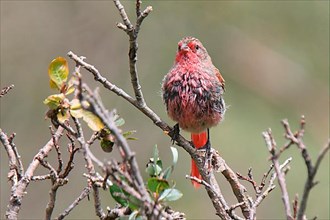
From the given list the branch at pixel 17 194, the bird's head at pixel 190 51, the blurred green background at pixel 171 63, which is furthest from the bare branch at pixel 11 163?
the blurred green background at pixel 171 63

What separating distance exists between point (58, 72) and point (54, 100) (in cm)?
15

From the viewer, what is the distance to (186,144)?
320cm

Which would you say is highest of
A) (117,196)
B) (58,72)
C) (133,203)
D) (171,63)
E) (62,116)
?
(171,63)

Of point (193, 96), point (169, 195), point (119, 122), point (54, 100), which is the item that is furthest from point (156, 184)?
point (193, 96)

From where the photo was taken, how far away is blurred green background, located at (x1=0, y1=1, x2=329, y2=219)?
8297mm

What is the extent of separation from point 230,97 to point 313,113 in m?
1.11

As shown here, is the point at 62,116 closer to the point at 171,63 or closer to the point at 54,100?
the point at 54,100

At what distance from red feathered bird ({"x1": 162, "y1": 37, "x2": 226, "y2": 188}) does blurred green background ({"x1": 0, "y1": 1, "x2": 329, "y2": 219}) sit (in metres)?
3.21

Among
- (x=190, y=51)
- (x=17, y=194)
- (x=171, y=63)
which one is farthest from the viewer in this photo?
(x=171, y=63)

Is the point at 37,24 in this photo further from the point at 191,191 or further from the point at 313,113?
the point at 313,113

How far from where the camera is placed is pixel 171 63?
9.20m

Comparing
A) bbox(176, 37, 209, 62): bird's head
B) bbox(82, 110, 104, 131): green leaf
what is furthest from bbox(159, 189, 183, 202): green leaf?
bbox(176, 37, 209, 62): bird's head

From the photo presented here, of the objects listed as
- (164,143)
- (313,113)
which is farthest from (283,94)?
(164,143)

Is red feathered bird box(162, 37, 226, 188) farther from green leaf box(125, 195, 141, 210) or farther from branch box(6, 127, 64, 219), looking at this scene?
green leaf box(125, 195, 141, 210)
